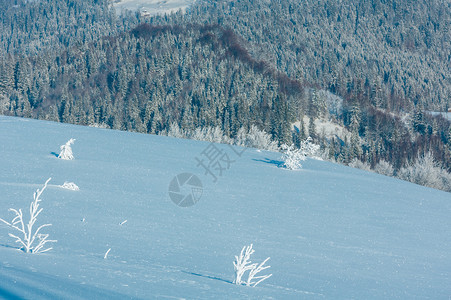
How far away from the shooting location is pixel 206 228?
40.7 ft

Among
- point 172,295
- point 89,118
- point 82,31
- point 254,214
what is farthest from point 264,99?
point 82,31

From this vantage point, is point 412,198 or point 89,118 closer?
point 412,198

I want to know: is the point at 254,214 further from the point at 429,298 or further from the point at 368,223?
the point at 429,298

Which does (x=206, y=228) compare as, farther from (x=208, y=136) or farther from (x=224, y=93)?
(x=224, y=93)

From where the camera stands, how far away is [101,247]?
9.20 meters

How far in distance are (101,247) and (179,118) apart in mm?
80326
